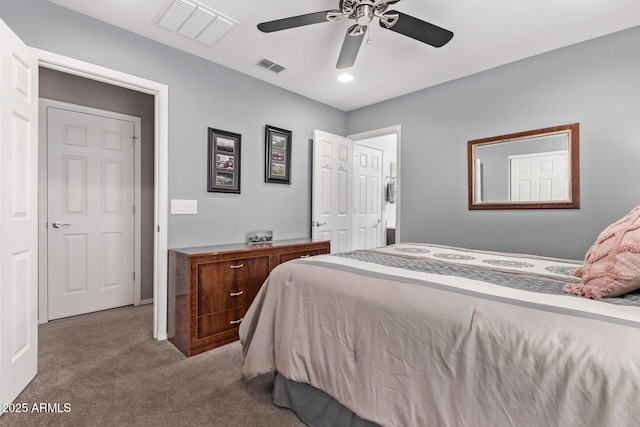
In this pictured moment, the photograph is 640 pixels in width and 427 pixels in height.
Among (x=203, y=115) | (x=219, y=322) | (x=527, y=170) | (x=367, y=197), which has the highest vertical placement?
(x=203, y=115)

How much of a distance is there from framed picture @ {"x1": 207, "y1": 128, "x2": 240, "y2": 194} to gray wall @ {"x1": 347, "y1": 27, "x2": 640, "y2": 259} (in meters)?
2.00

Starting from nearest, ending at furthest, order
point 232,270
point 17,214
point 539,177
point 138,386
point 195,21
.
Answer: point 17,214 → point 138,386 → point 195,21 → point 232,270 → point 539,177

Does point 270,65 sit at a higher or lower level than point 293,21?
higher

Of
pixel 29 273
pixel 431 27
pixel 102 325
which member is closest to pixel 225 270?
pixel 29 273

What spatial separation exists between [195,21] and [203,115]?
826 millimetres

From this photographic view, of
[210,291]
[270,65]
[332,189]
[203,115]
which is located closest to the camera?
[210,291]

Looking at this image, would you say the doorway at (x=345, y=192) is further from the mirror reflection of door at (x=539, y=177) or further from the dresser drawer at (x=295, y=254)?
the mirror reflection of door at (x=539, y=177)

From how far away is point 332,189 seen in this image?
4027 millimetres

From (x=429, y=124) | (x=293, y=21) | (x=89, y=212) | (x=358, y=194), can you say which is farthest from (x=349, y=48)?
(x=89, y=212)

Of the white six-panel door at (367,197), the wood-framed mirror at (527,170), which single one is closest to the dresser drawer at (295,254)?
the white six-panel door at (367,197)

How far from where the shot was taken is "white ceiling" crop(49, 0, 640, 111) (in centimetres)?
213

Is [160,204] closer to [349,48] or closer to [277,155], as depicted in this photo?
[277,155]

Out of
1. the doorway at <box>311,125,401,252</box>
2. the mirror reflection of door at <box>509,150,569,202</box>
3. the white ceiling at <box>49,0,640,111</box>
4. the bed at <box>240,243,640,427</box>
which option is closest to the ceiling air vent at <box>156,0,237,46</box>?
the white ceiling at <box>49,0,640,111</box>

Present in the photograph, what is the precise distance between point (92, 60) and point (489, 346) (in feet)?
10.1
